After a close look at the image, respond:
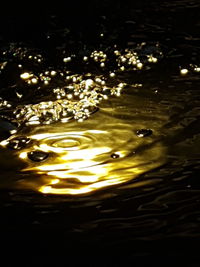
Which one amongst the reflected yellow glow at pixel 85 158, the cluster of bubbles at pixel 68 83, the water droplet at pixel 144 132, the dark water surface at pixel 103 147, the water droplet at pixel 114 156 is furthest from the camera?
the cluster of bubbles at pixel 68 83

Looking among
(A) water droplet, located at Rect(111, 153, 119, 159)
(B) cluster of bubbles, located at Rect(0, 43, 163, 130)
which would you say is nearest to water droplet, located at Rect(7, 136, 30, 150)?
(B) cluster of bubbles, located at Rect(0, 43, 163, 130)

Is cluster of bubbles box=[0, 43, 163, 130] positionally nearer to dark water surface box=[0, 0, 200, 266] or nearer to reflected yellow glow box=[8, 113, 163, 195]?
dark water surface box=[0, 0, 200, 266]

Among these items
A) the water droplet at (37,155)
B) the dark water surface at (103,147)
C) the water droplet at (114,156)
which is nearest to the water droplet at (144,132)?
the dark water surface at (103,147)

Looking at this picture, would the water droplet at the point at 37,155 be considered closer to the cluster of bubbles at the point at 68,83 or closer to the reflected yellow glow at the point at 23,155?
the reflected yellow glow at the point at 23,155

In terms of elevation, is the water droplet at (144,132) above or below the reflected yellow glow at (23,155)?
above

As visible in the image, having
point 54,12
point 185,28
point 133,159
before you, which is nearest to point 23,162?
point 133,159

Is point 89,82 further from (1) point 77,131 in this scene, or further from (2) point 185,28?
(2) point 185,28

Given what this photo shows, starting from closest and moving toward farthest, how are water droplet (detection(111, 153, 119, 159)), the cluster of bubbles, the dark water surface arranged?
1. the dark water surface
2. water droplet (detection(111, 153, 119, 159))
3. the cluster of bubbles

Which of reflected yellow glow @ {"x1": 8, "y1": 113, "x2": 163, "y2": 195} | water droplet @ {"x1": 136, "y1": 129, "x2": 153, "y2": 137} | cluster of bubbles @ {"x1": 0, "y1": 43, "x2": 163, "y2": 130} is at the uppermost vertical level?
cluster of bubbles @ {"x1": 0, "y1": 43, "x2": 163, "y2": 130}
